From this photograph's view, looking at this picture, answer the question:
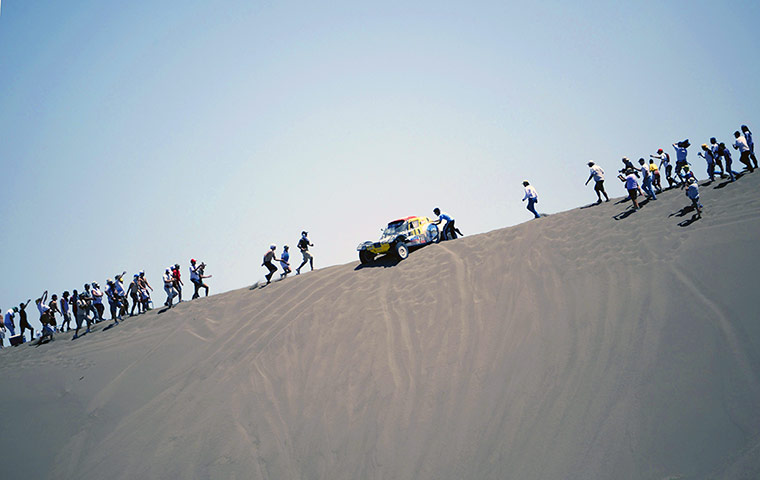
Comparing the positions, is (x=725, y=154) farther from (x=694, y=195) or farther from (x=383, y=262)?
(x=383, y=262)

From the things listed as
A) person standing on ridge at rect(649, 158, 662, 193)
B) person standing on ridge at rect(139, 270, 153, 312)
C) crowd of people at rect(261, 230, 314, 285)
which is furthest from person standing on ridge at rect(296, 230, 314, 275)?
A: person standing on ridge at rect(649, 158, 662, 193)

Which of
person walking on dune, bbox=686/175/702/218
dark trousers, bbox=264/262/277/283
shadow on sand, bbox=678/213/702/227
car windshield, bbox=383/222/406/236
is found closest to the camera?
person walking on dune, bbox=686/175/702/218

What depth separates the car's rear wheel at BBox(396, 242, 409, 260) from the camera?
17625mm

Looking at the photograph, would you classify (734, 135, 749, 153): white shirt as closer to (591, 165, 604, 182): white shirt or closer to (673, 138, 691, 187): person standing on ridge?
(673, 138, 691, 187): person standing on ridge

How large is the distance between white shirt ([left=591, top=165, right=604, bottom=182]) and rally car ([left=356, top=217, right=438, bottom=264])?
19.5 ft

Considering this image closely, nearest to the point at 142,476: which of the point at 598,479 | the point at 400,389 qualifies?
the point at 400,389

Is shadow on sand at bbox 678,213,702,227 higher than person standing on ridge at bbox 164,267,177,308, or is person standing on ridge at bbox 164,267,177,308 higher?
person standing on ridge at bbox 164,267,177,308

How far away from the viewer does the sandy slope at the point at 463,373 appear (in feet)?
28.4

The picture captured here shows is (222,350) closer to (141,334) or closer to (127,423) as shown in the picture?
(127,423)

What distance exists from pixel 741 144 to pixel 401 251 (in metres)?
11.1

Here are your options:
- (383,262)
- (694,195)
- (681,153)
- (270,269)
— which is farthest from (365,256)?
(681,153)

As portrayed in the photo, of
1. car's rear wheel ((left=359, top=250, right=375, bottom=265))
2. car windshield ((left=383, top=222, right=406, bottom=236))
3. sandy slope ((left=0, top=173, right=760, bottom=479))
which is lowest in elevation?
sandy slope ((left=0, top=173, right=760, bottom=479))

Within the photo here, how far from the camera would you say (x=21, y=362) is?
18547mm

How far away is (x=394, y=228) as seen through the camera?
18703 mm
